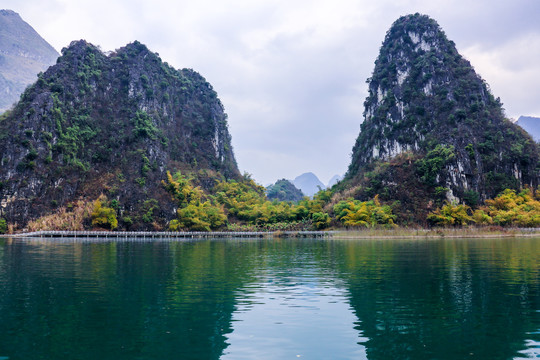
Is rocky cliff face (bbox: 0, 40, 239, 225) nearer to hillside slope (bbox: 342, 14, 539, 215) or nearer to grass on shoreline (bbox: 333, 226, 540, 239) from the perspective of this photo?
grass on shoreline (bbox: 333, 226, 540, 239)

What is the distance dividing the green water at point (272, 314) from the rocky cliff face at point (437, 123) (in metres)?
80.9

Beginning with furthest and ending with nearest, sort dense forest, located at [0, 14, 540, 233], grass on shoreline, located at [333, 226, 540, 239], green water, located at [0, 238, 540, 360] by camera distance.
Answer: dense forest, located at [0, 14, 540, 233] → grass on shoreline, located at [333, 226, 540, 239] → green water, located at [0, 238, 540, 360]

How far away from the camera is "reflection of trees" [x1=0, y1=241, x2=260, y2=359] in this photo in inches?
456

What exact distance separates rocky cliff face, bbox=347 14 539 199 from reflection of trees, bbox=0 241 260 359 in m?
88.2

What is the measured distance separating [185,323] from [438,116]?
113672mm

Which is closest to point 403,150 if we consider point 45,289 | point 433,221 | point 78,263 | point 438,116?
point 438,116

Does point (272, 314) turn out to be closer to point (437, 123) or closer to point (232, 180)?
point (437, 123)

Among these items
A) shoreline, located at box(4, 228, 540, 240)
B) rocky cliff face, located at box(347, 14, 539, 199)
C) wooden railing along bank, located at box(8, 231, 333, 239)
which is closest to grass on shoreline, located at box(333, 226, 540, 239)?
shoreline, located at box(4, 228, 540, 240)

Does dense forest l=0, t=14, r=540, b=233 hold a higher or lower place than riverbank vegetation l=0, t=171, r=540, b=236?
higher

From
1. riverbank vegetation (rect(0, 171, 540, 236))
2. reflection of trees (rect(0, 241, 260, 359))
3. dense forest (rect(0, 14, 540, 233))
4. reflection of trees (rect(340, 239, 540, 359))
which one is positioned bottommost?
reflection of trees (rect(340, 239, 540, 359))

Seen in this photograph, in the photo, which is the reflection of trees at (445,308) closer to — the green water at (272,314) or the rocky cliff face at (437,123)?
the green water at (272,314)

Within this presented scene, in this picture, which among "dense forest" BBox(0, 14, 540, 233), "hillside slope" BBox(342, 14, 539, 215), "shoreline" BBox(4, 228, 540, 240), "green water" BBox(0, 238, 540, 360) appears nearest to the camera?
"green water" BBox(0, 238, 540, 360)

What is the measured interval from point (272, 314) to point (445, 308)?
6482 millimetres

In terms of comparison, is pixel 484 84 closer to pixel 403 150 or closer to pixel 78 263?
pixel 403 150
